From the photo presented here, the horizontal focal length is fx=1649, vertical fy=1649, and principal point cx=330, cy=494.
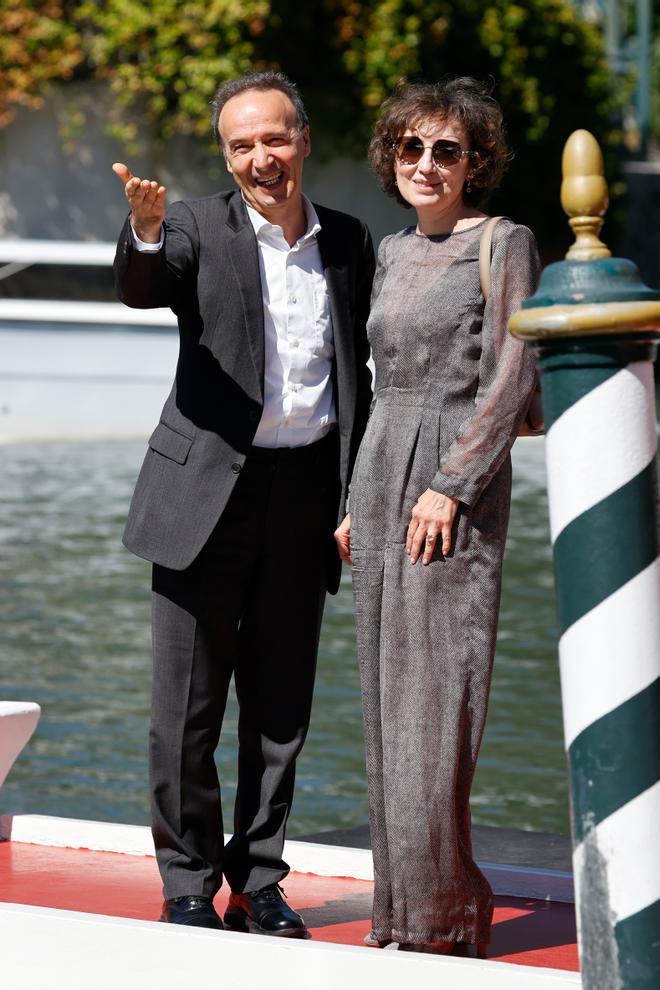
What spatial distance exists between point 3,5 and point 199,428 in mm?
16963

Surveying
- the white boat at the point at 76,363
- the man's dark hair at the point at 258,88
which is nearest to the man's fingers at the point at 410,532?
the man's dark hair at the point at 258,88

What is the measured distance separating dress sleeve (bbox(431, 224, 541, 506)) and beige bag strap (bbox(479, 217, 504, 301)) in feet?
0.06

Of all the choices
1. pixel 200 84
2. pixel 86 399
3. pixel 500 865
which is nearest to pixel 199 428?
pixel 500 865

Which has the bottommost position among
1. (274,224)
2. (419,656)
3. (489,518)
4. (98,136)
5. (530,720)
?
(530,720)

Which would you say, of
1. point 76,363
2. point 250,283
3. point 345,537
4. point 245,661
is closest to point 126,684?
point 245,661

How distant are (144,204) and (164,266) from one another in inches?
6.0

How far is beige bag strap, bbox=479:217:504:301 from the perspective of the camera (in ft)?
10.2

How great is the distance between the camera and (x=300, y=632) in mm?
3465

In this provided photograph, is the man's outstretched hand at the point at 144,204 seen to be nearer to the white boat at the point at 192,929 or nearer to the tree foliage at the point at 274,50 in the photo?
the white boat at the point at 192,929

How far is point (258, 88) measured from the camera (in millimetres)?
3277

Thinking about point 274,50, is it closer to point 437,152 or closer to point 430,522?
point 437,152

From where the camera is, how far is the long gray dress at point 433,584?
3.13m

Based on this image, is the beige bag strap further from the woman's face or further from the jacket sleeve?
the jacket sleeve

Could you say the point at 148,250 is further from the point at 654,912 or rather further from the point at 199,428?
the point at 654,912
